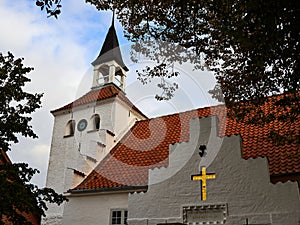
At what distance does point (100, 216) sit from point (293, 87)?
877cm

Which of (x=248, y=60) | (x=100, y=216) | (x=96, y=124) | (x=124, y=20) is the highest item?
(x=96, y=124)

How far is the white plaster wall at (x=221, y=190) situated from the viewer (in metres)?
9.90

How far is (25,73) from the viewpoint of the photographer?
1168 centimetres

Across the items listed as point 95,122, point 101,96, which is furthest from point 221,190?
point 101,96

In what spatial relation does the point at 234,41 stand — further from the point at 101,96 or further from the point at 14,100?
the point at 101,96

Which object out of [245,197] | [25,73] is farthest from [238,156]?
[25,73]

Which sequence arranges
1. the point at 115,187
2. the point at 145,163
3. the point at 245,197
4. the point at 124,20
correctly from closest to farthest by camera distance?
1. the point at 124,20
2. the point at 245,197
3. the point at 115,187
4. the point at 145,163

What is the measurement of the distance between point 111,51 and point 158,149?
9471 millimetres

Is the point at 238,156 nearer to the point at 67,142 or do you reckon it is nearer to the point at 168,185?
the point at 168,185

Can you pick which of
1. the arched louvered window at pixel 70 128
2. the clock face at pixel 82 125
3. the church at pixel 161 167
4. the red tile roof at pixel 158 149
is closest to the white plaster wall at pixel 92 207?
the church at pixel 161 167

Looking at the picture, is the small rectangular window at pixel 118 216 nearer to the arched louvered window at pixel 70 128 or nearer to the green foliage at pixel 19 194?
the green foliage at pixel 19 194

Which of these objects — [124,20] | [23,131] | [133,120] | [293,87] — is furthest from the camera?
[133,120]

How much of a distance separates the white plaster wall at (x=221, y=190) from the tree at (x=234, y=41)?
1.94 m

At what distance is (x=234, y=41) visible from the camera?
285 inches
